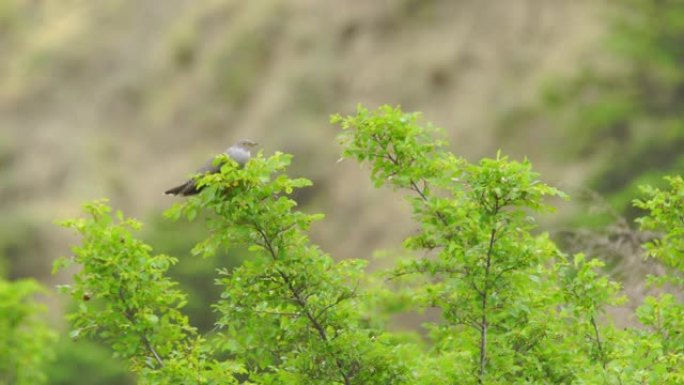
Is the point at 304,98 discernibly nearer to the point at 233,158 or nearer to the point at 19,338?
the point at 19,338

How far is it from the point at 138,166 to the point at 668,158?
80.0ft

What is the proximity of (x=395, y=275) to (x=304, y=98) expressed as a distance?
30945 mm

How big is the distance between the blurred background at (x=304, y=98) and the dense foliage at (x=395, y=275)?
1126 cm

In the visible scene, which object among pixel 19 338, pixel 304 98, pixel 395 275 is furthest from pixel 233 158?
pixel 304 98

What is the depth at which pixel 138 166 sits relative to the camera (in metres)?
45.4

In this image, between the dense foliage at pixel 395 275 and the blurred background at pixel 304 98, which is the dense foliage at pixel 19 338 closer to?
the blurred background at pixel 304 98

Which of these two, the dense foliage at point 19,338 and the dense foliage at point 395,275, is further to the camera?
the dense foliage at point 19,338

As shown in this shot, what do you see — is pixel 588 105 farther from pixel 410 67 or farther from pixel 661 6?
pixel 410 67

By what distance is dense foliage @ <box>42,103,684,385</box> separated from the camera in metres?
9.52

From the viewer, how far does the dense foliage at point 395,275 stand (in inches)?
375

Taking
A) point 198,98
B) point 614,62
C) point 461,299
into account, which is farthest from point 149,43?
point 461,299

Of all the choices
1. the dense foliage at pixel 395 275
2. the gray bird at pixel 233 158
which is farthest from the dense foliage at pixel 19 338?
the dense foliage at pixel 395 275

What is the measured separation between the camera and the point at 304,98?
41.0 meters

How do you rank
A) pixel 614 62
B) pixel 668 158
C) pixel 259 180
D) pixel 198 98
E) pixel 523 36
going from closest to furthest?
pixel 259 180 → pixel 668 158 → pixel 614 62 → pixel 523 36 → pixel 198 98
